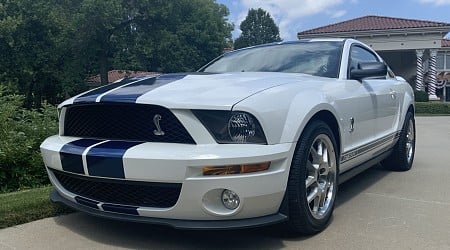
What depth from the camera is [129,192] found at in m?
2.97

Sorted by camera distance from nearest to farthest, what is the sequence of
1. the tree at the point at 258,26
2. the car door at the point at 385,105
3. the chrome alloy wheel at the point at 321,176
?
1. the chrome alloy wheel at the point at 321,176
2. the car door at the point at 385,105
3. the tree at the point at 258,26

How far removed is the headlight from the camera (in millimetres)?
2852

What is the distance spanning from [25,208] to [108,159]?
4.23 ft

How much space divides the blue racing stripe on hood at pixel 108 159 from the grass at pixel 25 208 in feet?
3.32

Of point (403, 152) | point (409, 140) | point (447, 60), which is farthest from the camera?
point (447, 60)

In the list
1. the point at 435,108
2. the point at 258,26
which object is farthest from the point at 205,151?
the point at 258,26

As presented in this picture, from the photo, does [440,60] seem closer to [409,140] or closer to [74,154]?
[409,140]

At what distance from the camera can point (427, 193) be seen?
472cm

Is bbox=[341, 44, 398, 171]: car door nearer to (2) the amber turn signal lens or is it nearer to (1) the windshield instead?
(1) the windshield

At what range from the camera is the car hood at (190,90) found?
2.89 metres

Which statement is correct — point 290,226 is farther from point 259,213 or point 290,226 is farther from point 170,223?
point 170,223

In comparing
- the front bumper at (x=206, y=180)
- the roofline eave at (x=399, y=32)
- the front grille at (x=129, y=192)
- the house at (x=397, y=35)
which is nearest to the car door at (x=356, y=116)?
the front bumper at (x=206, y=180)

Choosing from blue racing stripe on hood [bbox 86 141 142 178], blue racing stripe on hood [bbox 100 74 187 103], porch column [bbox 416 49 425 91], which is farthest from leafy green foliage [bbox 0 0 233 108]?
blue racing stripe on hood [bbox 86 141 142 178]

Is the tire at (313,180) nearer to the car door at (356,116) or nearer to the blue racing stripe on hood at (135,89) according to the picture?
the car door at (356,116)
